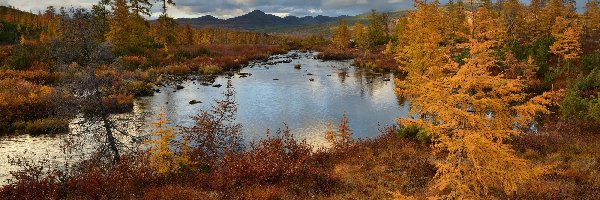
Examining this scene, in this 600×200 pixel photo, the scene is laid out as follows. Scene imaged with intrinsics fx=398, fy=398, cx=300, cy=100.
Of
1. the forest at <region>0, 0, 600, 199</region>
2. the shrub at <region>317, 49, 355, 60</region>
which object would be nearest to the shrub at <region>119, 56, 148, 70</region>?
the forest at <region>0, 0, 600, 199</region>

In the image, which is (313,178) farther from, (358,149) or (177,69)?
(177,69)

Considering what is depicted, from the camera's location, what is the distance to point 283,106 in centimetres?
3297

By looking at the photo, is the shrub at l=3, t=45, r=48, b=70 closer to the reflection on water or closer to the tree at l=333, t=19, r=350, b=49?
the reflection on water

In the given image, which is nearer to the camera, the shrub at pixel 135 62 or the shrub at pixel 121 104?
the shrub at pixel 121 104

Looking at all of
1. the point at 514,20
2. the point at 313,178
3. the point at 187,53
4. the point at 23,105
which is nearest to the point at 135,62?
the point at 187,53

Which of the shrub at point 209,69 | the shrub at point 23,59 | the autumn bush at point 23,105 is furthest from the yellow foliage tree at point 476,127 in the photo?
the shrub at point 23,59

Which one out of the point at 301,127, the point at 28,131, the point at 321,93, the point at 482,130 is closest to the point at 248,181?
the point at 482,130

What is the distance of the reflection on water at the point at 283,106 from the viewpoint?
22.9m

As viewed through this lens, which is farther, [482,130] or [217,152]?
[217,152]

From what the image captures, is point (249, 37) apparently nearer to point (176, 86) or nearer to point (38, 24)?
point (38, 24)

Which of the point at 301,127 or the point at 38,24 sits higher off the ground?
the point at 38,24

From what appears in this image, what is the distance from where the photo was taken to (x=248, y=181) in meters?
13.6

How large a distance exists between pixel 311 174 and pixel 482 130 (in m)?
7.57

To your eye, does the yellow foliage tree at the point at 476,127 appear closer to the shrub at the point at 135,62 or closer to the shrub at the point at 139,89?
the shrub at the point at 139,89
